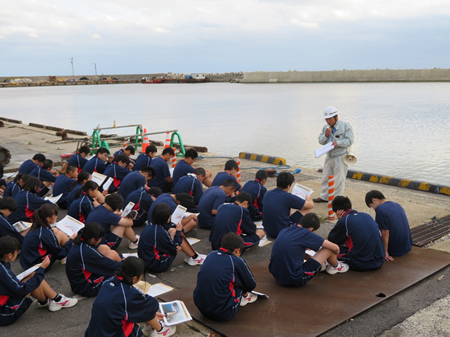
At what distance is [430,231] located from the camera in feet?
24.1

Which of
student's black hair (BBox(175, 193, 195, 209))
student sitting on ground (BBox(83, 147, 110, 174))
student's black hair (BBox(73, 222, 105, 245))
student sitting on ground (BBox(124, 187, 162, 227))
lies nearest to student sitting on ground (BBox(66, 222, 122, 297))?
student's black hair (BBox(73, 222, 105, 245))

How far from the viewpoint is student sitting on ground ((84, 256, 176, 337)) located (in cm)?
390

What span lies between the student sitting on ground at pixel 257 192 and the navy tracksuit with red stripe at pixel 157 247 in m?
2.13

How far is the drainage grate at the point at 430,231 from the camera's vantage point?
6880 mm

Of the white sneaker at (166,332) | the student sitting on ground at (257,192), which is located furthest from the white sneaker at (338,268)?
the white sneaker at (166,332)

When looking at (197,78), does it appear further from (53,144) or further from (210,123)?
(53,144)

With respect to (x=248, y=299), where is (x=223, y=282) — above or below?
above

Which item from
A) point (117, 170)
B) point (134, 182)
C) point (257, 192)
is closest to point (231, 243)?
point (257, 192)

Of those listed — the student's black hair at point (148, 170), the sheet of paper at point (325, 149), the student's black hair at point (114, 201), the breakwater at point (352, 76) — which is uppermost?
the sheet of paper at point (325, 149)

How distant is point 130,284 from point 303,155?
17359 mm

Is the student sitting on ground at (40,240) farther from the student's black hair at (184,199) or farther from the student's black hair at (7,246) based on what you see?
the student's black hair at (184,199)

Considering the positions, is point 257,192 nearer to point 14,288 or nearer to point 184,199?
point 184,199

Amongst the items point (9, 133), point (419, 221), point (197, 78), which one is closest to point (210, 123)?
point (9, 133)

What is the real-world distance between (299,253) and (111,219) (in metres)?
2.77
